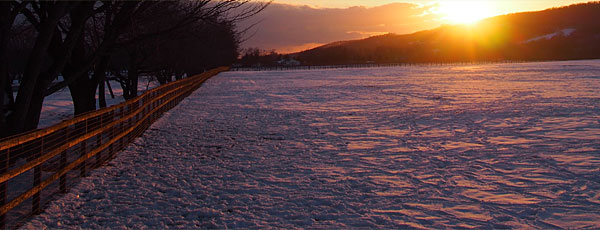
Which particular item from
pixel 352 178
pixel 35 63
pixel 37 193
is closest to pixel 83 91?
pixel 35 63

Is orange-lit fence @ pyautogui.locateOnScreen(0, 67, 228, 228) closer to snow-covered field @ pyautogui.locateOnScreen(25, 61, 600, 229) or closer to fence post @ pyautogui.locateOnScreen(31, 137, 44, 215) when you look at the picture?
fence post @ pyautogui.locateOnScreen(31, 137, 44, 215)

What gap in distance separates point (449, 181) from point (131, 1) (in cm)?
559

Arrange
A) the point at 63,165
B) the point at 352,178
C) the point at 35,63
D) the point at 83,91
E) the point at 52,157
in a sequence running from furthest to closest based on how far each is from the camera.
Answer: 1. the point at 83,91
2. the point at 352,178
3. the point at 35,63
4. the point at 52,157
5. the point at 63,165

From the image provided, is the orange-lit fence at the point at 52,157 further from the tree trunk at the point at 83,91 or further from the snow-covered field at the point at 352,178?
the tree trunk at the point at 83,91

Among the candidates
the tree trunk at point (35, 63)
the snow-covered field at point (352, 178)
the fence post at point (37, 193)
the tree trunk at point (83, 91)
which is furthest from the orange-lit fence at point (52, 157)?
the tree trunk at point (83, 91)

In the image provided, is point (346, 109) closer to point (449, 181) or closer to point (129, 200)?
point (449, 181)

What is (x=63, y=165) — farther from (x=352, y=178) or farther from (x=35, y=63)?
(x=352, y=178)

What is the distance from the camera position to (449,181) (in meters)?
7.07

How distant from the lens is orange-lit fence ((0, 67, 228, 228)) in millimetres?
5207

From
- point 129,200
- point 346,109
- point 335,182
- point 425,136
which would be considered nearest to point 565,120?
point 425,136

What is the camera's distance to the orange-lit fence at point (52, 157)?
17.1ft

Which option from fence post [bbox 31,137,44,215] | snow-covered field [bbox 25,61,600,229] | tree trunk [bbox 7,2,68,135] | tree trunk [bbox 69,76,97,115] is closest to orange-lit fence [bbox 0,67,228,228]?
fence post [bbox 31,137,44,215]

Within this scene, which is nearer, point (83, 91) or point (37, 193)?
point (37, 193)

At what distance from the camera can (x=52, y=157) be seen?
21.9 ft
